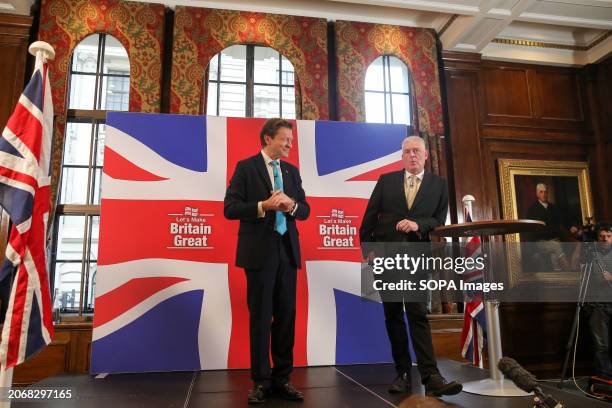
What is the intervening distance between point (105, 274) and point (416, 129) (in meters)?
3.65

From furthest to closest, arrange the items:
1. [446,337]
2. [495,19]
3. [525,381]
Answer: [495,19] → [446,337] → [525,381]

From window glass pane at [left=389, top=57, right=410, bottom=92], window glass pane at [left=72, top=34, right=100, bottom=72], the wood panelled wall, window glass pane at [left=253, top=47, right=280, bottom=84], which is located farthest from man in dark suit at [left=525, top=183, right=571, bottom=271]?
window glass pane at [left=72, top=34, right=100, bottom=72]

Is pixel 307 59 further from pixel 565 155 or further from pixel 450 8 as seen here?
pixel 565 155

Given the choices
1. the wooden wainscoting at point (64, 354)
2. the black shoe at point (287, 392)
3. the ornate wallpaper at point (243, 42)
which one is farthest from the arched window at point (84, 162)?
the black shoe at point (287, 392)

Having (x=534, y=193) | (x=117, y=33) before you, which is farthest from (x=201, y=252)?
(x=534, y=193)

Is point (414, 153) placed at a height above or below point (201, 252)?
above

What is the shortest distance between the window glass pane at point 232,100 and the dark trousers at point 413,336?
11.3 ft

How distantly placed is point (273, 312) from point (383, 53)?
4.07m

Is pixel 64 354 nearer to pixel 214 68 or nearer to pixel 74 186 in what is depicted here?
pixel 74 186

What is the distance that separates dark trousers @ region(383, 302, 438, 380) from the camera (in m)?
2.28

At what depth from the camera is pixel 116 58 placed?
5.13 meters

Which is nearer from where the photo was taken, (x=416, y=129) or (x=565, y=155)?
(x=416, y=129)

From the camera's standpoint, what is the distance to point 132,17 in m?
5.08

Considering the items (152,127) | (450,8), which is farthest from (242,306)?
(450,8)
